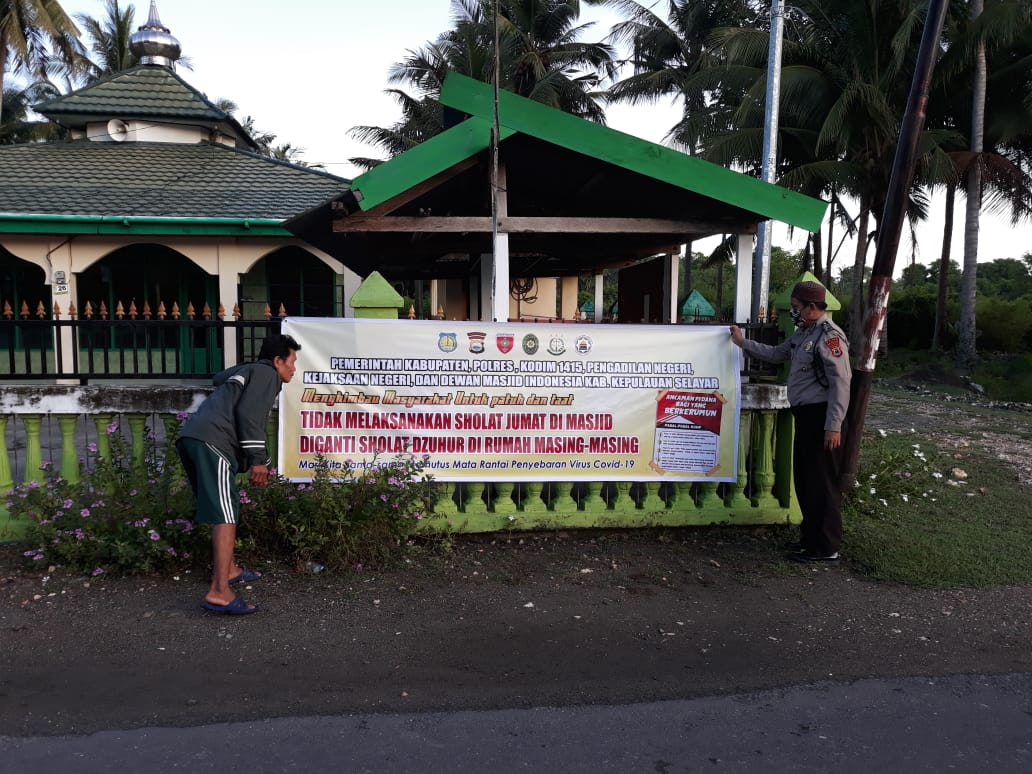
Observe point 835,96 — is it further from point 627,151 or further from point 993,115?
point 627,151

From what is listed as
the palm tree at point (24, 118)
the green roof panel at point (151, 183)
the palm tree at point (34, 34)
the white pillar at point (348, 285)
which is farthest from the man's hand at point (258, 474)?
the palm tree at point (24, 118)

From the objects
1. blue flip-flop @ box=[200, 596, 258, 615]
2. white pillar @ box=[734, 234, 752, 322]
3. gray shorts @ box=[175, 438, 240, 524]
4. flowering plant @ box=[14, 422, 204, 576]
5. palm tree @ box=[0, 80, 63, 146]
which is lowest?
blue flip-flop @ box=[200, 596, 258, 615]

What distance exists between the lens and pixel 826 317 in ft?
17.9

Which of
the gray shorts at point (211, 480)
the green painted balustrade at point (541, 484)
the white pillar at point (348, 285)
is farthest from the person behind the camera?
the white pillar at point (348, 285)

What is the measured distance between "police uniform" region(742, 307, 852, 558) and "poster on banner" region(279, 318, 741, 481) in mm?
505

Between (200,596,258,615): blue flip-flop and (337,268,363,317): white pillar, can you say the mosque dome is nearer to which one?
(337,268,363,317): white pillar

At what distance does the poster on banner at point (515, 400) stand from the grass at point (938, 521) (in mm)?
1210

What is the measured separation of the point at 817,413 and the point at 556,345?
5.75ft

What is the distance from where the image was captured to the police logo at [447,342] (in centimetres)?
542

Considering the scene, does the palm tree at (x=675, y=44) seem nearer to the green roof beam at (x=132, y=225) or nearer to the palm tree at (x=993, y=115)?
the palm tree at (x=993, y=115)

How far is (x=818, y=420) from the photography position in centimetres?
524

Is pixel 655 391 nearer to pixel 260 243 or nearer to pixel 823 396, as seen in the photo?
pixel 823 396

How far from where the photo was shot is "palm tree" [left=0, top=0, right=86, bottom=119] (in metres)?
27.6

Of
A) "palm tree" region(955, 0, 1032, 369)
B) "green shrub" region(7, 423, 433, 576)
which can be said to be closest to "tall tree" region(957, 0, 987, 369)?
"palm tree" region(955, 0, 1032, 369)
